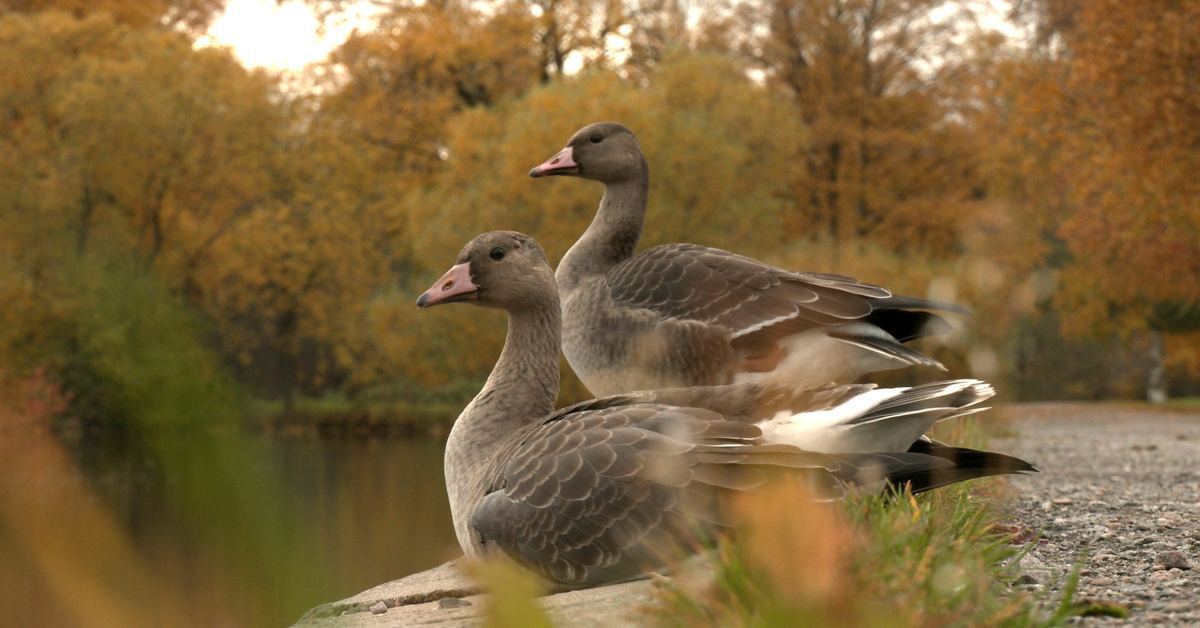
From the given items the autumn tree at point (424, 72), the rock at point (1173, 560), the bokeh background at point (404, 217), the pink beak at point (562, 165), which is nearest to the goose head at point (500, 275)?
the pink beak at point (562, 165)

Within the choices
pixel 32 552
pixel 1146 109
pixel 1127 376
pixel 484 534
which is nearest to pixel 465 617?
pixel 484 534

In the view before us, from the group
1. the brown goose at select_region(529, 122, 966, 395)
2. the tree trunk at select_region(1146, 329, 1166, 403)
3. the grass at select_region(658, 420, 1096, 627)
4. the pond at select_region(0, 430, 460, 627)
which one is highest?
the brown goose at select_region(529, 122, 966, 395)

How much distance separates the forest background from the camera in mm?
24047

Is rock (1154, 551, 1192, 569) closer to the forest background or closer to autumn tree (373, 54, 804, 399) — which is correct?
the forest background

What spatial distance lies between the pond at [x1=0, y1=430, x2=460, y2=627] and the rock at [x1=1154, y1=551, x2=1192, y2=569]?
8.02 metres

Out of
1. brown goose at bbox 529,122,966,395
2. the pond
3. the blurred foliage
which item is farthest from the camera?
the pond

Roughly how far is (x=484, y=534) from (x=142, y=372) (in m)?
23.6

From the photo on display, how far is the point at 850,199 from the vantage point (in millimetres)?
36500

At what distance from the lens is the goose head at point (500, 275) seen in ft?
19.2

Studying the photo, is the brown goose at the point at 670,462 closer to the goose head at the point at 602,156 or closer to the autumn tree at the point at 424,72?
the goose head at the point at 602,156

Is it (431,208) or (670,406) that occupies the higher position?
(431,208)

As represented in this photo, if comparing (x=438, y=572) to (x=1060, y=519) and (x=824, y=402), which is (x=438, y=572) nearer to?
(x=824, y=402)

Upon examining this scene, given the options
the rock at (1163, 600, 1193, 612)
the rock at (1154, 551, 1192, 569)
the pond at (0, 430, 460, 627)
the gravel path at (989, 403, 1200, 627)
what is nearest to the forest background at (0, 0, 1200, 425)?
the pond at (0, 430, 460, 627)

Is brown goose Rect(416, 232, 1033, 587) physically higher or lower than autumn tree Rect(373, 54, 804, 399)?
lower
